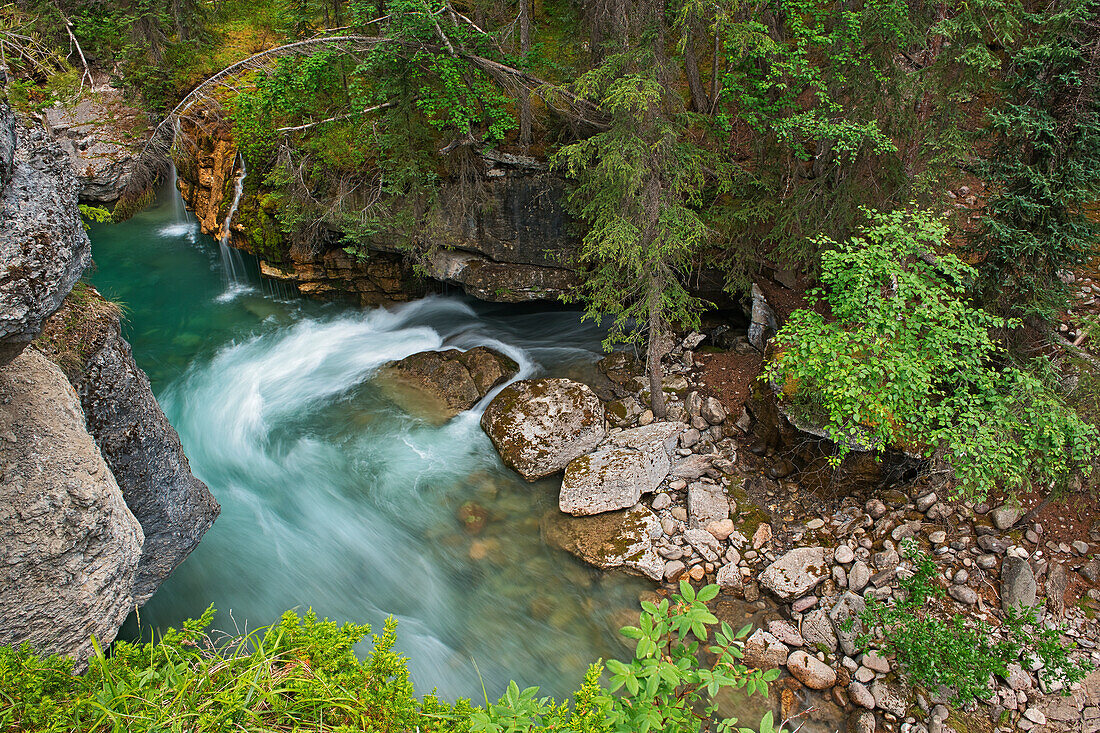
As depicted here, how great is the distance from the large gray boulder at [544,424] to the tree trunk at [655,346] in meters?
1.13

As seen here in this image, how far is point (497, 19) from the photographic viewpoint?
14.3m

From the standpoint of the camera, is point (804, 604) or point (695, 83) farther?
point (695, 83)

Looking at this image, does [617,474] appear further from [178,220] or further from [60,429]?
[178,220]

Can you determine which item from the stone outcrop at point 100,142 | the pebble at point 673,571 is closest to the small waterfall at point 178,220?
the stone outcrop at point 100,142

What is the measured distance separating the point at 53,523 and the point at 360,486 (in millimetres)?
6177

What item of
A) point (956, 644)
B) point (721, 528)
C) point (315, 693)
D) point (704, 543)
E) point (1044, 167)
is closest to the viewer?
point (315, 693)

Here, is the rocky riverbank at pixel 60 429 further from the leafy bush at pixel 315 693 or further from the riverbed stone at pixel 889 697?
the riverbed stone at pixel 889 697

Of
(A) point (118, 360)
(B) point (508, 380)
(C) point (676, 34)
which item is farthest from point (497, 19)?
(A) point (118, 360)

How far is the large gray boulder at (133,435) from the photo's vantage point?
6.28 m

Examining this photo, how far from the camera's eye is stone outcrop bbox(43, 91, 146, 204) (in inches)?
669

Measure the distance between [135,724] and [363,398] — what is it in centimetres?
1046

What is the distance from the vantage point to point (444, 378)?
1329cm

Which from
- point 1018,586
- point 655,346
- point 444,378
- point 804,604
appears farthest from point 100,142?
point 1018,586

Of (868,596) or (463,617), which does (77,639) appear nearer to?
(463,617)
